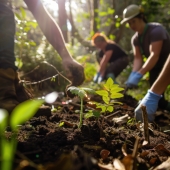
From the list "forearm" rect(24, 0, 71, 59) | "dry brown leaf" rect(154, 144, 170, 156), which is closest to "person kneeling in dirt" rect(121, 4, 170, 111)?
"forearm" rect(24, 0, 71, 59)

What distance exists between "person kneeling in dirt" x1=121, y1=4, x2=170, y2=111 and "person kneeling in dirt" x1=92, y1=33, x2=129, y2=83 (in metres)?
1.75

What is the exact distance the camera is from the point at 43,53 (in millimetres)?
5379

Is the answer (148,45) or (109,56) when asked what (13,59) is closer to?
(148,45)

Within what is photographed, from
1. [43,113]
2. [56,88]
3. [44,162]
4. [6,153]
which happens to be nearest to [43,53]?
[56,88]

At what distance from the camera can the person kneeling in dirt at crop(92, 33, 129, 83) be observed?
6.14 meters

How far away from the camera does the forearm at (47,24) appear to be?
2.02 metres

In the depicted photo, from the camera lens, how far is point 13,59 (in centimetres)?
194

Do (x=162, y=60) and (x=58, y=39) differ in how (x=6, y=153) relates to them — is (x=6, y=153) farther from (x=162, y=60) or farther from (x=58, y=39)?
(x=162, y=60)

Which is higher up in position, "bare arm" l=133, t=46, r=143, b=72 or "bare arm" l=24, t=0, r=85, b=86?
"bare arm" l=24, t=0, r=85, b=86

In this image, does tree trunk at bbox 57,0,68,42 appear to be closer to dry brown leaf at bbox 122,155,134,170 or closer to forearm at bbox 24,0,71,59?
forearm at bbox 24,0,71,59

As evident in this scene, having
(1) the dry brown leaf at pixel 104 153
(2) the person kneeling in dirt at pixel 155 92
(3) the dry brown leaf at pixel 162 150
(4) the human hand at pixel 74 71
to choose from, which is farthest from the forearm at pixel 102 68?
(1) the dry brown leaf at pixel 104 153

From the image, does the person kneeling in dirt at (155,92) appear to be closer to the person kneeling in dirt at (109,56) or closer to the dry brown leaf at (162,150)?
the dry brown leaf at (162,150)

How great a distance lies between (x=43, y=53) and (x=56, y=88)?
1197 millimetres

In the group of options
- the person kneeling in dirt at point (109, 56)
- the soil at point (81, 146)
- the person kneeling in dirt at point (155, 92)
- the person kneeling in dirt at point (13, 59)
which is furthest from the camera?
the person kneeling in dirt at point (109, 56)
